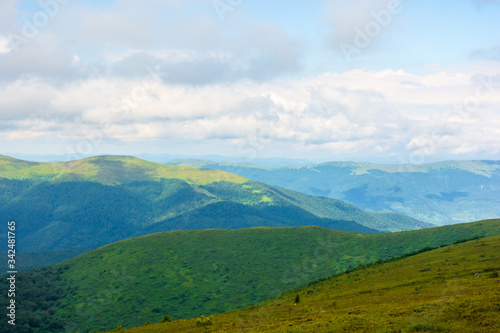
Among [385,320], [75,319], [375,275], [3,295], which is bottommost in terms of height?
[75,319]

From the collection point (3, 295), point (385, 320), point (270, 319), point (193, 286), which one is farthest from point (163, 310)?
point (385, 320)

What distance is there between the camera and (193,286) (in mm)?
198375

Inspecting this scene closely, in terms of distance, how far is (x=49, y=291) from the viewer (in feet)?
612

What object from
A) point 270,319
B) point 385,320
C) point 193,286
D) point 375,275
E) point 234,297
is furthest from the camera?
point 193,286

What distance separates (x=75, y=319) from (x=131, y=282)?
35906 mm

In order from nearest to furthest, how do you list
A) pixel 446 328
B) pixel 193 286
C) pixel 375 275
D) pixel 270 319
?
pixel 446 328 < pixel 270 319 < pixel 375 275 < pixel 193 286

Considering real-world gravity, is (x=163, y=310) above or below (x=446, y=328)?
below

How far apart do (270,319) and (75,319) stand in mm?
155080

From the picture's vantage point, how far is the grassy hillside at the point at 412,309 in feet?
110

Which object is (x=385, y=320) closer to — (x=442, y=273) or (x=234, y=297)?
(x=442, y=273)

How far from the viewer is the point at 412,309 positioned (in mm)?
38656

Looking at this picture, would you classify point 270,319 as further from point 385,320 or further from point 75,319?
point 75,319

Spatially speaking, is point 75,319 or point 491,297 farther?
point 75,319

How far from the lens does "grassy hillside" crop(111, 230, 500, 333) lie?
3359 cm
